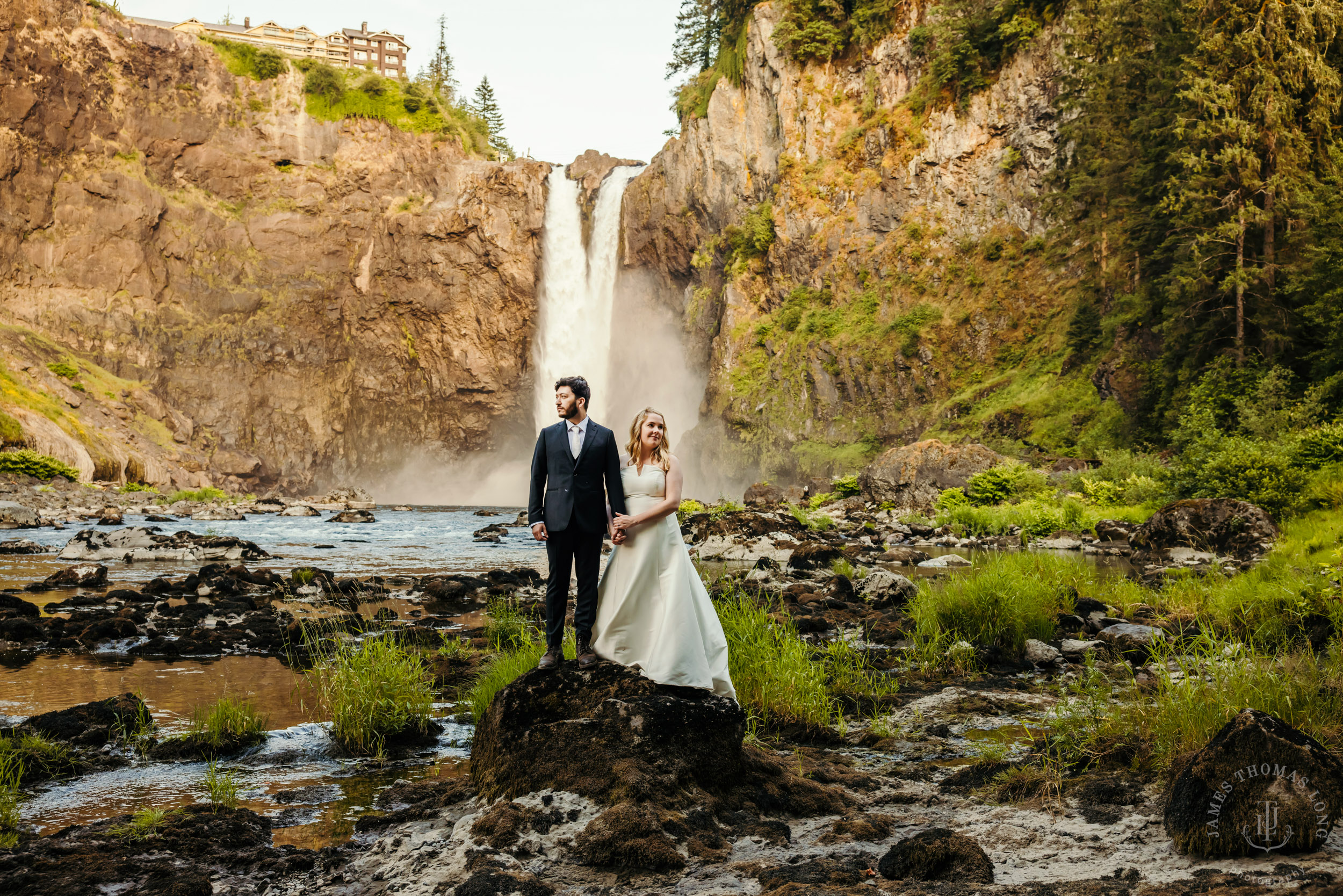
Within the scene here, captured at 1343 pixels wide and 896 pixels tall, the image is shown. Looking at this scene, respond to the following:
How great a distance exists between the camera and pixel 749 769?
5387 mm

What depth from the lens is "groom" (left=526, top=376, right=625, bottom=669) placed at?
5.39m

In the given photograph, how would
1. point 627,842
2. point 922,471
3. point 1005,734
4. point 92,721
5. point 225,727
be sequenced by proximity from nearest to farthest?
point 627,842 → point 1005,734 → point 225,727 → point 92,721 → point 922,471

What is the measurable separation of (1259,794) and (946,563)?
44.1 feet

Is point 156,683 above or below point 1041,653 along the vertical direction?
below

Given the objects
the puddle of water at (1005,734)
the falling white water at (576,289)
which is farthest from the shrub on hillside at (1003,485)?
the falling white water at (576,289)

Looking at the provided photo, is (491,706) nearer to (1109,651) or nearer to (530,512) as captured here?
(530,512)

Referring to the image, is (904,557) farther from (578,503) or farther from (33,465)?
(33,465)

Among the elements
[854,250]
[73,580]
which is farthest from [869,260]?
[73,580]

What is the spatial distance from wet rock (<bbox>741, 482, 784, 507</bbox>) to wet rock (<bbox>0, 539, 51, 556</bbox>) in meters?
22.8

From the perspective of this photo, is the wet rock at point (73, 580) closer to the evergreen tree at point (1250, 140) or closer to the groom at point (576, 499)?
the groom at point (576, 499)

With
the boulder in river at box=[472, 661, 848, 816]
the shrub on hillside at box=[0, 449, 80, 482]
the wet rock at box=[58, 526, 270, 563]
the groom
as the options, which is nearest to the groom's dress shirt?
the groom

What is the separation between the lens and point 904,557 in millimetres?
18438

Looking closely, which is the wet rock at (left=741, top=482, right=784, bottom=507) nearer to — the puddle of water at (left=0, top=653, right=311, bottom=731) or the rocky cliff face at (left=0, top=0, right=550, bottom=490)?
the puddle of water at (left=0, top=653, right=311, bottom=731)

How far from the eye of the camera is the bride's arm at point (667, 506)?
17.3 feet
